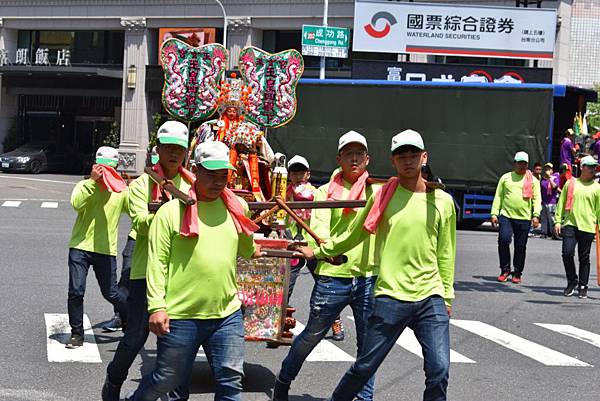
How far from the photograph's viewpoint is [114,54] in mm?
48469

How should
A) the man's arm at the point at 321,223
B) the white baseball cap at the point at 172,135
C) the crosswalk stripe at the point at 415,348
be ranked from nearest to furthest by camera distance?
the white baseball cap at the point at 172,135 < the man's arm at the point at 321,223 < the crosswalk stripe at the point at 415,348

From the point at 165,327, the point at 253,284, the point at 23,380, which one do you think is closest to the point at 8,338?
the point at 23,380

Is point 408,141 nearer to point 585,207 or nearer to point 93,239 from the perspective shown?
point 93,239

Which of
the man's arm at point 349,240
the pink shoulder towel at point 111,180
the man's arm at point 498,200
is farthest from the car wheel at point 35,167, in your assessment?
the man's arm at point 349,240

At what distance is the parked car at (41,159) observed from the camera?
4412 cm

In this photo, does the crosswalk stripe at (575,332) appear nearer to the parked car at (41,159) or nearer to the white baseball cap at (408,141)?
the white baseball cap at (408,141)

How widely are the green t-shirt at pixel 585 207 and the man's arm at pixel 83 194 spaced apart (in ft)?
24.5

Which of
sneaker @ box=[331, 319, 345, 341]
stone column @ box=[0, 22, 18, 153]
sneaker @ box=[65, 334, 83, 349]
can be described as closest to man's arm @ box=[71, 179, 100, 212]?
sneaker @ box=[65, 334, 83, 349]

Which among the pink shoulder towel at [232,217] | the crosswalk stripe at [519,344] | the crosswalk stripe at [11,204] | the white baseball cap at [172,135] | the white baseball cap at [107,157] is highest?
the white baseball cap at [172,135]

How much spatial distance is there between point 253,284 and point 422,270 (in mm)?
2414

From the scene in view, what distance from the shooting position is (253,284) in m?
8.56

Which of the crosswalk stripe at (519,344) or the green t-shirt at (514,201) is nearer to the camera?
the crosswalk stripe at (519,344)

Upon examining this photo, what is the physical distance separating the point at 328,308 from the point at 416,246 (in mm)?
1285

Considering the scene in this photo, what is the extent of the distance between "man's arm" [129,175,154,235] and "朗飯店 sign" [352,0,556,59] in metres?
29.8
